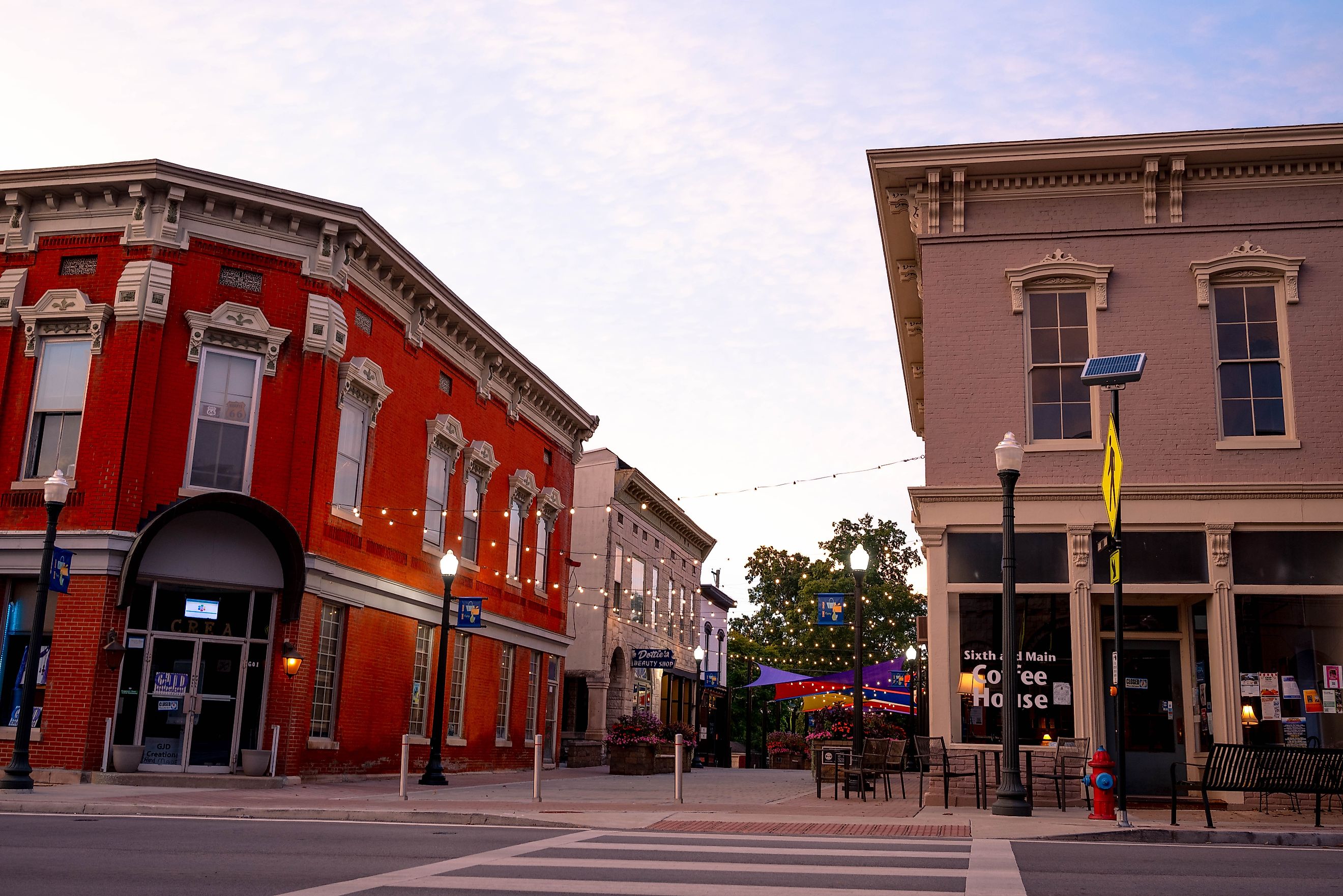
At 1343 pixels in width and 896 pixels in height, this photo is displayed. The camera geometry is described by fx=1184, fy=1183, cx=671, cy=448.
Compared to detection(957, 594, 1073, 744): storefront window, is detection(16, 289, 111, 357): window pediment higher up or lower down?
higher up

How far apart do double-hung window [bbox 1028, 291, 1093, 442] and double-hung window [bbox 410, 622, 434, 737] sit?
14.2 metres

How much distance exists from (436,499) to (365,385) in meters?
4.62

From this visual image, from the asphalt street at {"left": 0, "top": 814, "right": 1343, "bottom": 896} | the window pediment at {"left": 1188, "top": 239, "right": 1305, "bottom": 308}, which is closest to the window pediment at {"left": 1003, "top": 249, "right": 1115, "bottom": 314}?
the window pediment at {"left": 1188, "top": 239, "right": 1305, "bottom": 308}

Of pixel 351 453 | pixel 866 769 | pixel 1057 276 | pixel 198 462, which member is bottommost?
pixel 866 769

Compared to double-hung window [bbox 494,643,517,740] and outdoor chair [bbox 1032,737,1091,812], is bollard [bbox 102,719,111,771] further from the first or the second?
outdoor chair [bbox 1032,737,1091,812]

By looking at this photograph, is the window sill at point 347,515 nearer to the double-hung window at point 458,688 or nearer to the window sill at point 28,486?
the window sill at point 28,486

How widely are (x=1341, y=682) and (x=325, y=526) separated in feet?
54.2

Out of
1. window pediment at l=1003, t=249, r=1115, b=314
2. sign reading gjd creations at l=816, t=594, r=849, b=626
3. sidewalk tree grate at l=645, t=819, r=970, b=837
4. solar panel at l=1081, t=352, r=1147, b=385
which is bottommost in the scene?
sidewalk tree grate at l=645, t=819, r=970, b=837

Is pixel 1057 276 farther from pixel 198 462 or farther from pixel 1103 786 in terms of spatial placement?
pixel 198 462

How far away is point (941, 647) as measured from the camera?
17094mm

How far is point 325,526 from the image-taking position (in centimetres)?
2144

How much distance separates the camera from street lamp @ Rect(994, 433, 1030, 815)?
1398 centimetres

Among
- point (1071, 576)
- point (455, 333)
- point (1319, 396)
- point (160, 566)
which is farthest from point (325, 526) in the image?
point (1319, 396)

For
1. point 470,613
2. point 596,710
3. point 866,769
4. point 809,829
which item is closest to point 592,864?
point 809,829
